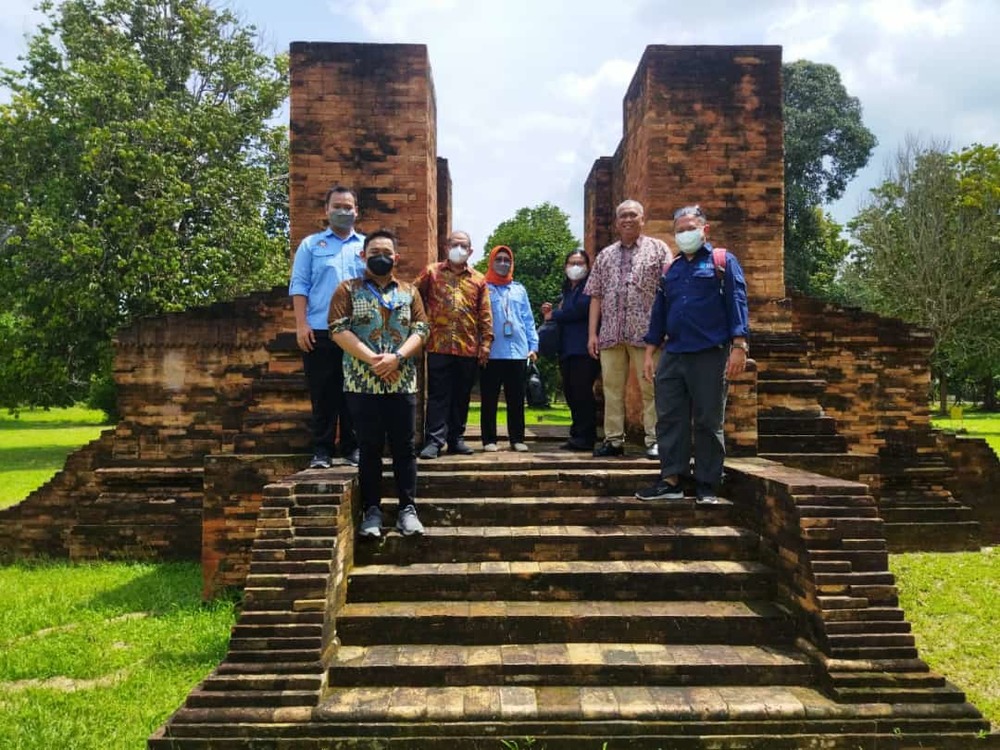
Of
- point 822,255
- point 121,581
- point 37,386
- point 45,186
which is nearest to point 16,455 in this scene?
point 37,386

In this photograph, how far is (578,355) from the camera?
545 cm

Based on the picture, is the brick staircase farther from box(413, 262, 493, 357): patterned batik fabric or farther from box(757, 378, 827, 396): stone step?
box(757, 378, 827, 396): stone step

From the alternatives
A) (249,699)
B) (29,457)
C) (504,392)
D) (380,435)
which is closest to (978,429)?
(504,392)

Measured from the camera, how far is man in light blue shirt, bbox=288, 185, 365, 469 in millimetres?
4414

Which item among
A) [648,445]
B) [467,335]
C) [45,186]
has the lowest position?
[648,445]

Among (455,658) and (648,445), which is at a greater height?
(648,445)

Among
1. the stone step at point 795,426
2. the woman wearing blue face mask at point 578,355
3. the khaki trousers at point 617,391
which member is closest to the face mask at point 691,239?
the khaki trousers at point 617,391

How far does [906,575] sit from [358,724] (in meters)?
4.89

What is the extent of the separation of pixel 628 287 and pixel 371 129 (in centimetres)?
270

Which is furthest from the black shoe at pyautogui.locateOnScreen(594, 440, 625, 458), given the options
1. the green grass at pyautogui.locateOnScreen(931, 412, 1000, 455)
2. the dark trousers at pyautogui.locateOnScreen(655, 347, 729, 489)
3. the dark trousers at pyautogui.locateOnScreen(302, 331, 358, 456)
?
the green grass at pyautogui.locateOnScreen(931, 412, 1000, 455)

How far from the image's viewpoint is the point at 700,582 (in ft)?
12.1

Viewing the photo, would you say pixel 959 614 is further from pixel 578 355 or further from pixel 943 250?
pixel 943 250

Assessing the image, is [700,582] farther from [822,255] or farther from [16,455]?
[822,255]

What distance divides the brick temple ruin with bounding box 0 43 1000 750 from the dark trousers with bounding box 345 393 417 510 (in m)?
0.19
